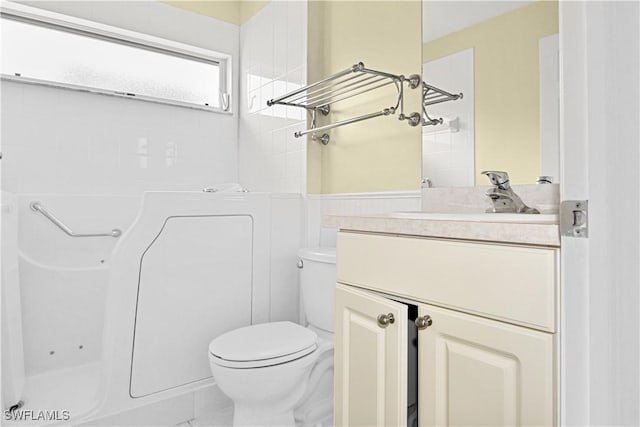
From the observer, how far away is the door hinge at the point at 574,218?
0.60 meters

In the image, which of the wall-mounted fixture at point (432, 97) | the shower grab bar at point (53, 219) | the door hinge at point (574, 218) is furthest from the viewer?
the shower grab bar at point (53, 219)

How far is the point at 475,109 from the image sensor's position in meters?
1.46

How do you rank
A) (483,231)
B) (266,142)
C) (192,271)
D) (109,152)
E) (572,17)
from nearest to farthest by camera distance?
1. (572,17)
2. (483,231)
3. (192,271)
4. (109,152)
5. (266,142)

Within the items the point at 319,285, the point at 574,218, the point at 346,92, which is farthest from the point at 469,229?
the point at 346,92

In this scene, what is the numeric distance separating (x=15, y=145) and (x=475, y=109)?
2.26 meters

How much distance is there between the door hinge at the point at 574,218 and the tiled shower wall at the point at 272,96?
163cm

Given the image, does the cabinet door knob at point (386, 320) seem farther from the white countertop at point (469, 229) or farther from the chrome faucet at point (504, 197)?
the chrome faucet at point (504, 197)

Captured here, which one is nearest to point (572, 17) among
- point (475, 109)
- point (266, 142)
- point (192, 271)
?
point (475, 109)

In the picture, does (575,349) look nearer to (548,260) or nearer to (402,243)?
(548,260)

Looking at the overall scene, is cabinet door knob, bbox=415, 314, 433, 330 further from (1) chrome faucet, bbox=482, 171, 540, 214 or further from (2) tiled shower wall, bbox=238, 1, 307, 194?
(2) tiled shower wall, bbox=238, 1, 307, 194

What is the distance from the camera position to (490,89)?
141 centimetres

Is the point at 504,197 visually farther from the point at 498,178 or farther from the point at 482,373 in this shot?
the point at 482,373

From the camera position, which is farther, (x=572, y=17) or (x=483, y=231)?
(x=483, y=231)

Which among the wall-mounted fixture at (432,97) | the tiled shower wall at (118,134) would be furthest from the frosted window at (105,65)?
the wall-mounted fixture at (432,97)
